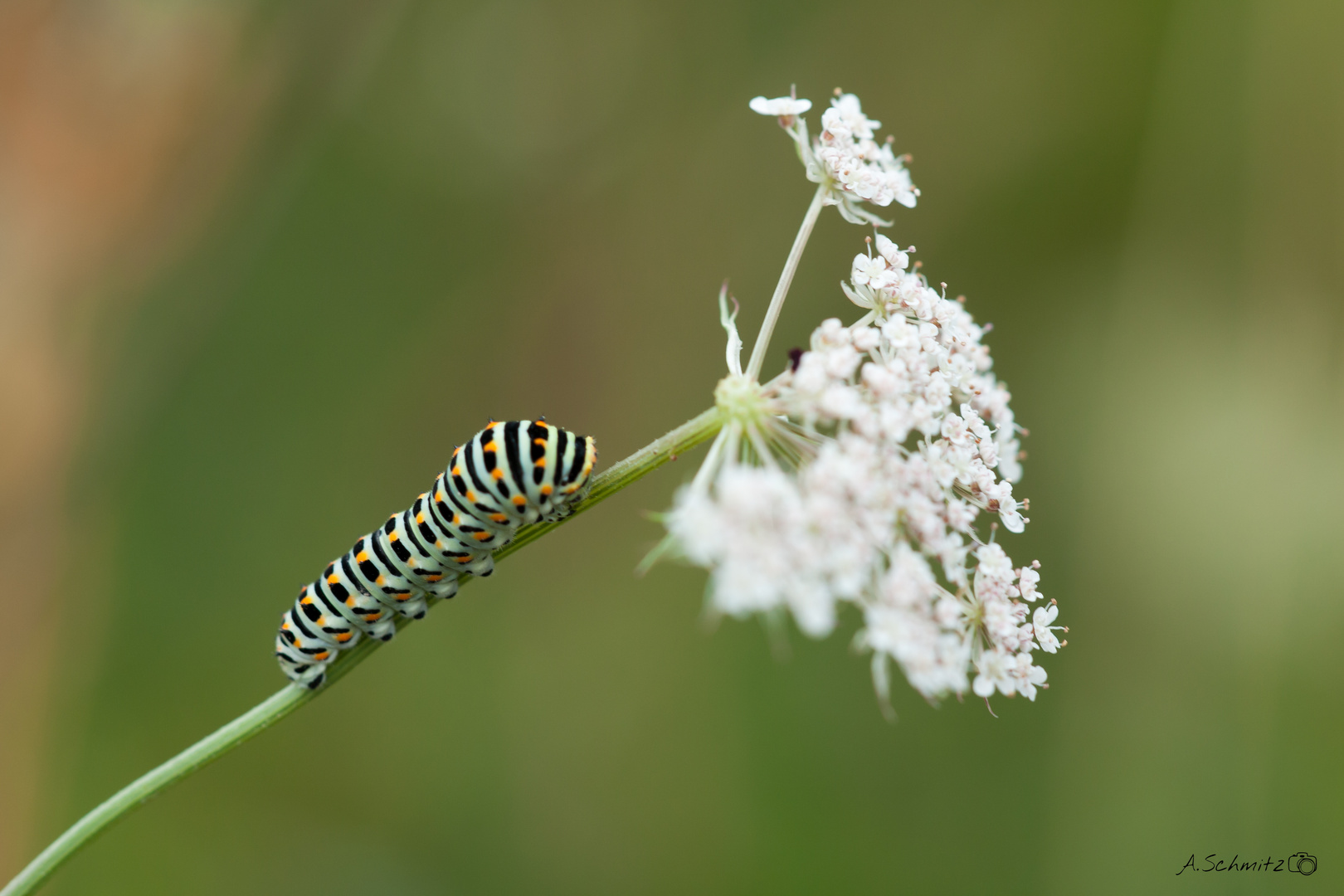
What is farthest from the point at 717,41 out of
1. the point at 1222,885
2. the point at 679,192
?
the point at 1222,885

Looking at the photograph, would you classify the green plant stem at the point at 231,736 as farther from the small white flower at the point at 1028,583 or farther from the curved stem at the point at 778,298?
the small white flower at the point at 1028,583

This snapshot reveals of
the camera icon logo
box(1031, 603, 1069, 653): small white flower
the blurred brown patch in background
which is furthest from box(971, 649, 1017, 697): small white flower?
the blurred brown patch in background

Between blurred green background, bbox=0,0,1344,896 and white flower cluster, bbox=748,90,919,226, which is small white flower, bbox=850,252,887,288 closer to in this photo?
white flower cluster, bbox=748,90,919,226

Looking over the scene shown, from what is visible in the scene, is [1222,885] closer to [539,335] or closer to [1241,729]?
[1241,729]

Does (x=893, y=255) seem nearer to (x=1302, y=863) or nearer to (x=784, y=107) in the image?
(x=784, y=107)

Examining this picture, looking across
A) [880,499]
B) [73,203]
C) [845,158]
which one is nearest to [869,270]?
[845,158]

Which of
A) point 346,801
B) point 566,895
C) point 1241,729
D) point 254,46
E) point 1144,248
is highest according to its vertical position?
point 254,46
